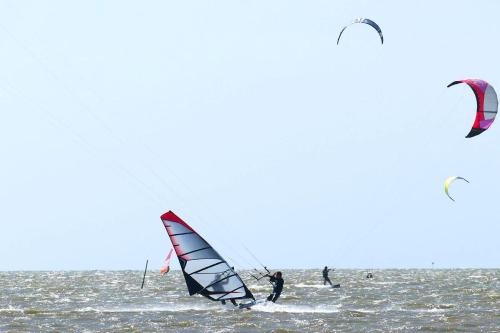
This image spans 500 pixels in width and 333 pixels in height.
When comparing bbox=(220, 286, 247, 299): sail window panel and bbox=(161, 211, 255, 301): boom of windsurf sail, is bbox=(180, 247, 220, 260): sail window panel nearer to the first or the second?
bbox=(161, 211, 255, 301): boom of windsurf sail

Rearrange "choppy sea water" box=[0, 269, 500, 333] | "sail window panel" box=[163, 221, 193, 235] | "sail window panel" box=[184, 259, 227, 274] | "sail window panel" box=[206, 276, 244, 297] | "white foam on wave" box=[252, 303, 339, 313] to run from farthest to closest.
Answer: "white foam on wave" box=[252, 303, 339, 313] → "sail window panel" box=[206, 276, 244, 297] → "sail window panel" box=[184, 259, 227, 274] → "sail window panel" box=[163, 221, 193, 235] → "choppy sea water" box=[0, 269, 500, 333]

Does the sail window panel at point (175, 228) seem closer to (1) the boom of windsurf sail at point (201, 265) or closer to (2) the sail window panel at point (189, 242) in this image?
(1) the boom of windsurf sail at point (201, 265)

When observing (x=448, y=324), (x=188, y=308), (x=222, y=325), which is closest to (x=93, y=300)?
(x=188, y=308)

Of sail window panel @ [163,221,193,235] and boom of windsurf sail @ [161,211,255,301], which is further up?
sail window panel @ [163,221,193,235]

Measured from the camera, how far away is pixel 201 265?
1009 inches

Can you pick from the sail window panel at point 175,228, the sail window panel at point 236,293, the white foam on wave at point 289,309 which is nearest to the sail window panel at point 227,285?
the sail window panel at point 236,293

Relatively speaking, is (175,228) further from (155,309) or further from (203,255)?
(155,309)

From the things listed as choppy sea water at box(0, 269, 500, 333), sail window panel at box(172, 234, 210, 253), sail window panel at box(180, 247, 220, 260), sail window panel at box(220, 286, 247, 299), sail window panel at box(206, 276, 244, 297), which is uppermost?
sail window panel at box(172, 234, 210, 253)

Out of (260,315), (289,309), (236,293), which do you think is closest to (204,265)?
(236,293)

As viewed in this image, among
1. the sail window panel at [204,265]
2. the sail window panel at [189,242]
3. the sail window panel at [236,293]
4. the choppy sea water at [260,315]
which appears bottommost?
the choppy sea water at [260,315]

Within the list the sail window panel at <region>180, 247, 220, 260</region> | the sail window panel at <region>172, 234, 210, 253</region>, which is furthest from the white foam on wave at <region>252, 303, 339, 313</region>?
the sail window panel at <region>172, 234, 210, 253</region>

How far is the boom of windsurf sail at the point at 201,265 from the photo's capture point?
83.0 ft

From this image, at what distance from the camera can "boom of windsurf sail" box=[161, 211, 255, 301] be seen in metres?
25.3

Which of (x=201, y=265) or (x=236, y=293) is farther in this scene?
(x=236, y=293)
